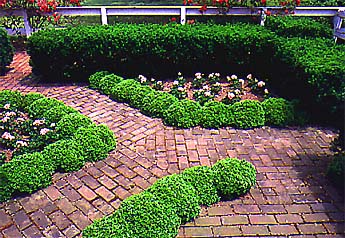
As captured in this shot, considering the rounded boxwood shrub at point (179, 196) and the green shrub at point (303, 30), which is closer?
the rounded boxwood shrub at point (179, 196)

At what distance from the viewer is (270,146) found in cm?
459

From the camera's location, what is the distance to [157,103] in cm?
548

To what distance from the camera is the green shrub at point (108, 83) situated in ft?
20.6

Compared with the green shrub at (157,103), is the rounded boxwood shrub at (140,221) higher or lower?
lower

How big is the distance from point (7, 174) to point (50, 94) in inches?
115

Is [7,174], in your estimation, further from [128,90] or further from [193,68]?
[193,68]

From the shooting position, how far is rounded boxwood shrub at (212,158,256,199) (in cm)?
356

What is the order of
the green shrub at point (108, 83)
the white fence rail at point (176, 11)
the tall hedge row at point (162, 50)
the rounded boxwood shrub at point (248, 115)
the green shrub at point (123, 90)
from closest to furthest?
the rounded boxwood shrub at point (248, 115), the green shrub at point (123, 90), the green shrub at point (108, 83), the tall hedge row at point (162, 50), the white fence rail at point (176, 11)

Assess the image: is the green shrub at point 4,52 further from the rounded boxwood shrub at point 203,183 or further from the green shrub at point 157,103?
the rounded boxwood shrub at point 203,183

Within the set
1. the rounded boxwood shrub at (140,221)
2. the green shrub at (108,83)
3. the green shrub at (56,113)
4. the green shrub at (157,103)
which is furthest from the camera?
the green shrub at (108,83)

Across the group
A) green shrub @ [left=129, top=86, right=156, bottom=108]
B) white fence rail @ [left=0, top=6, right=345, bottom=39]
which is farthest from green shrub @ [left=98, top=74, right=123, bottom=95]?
white fence rail @ [left=0, top=6, right=345, bottom=39]

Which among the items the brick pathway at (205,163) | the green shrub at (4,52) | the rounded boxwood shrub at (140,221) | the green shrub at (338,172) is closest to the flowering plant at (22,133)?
the brick pathway at (205,163)

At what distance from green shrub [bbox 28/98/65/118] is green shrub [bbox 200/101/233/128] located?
240 cm

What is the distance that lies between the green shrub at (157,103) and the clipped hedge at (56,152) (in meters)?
1.02
